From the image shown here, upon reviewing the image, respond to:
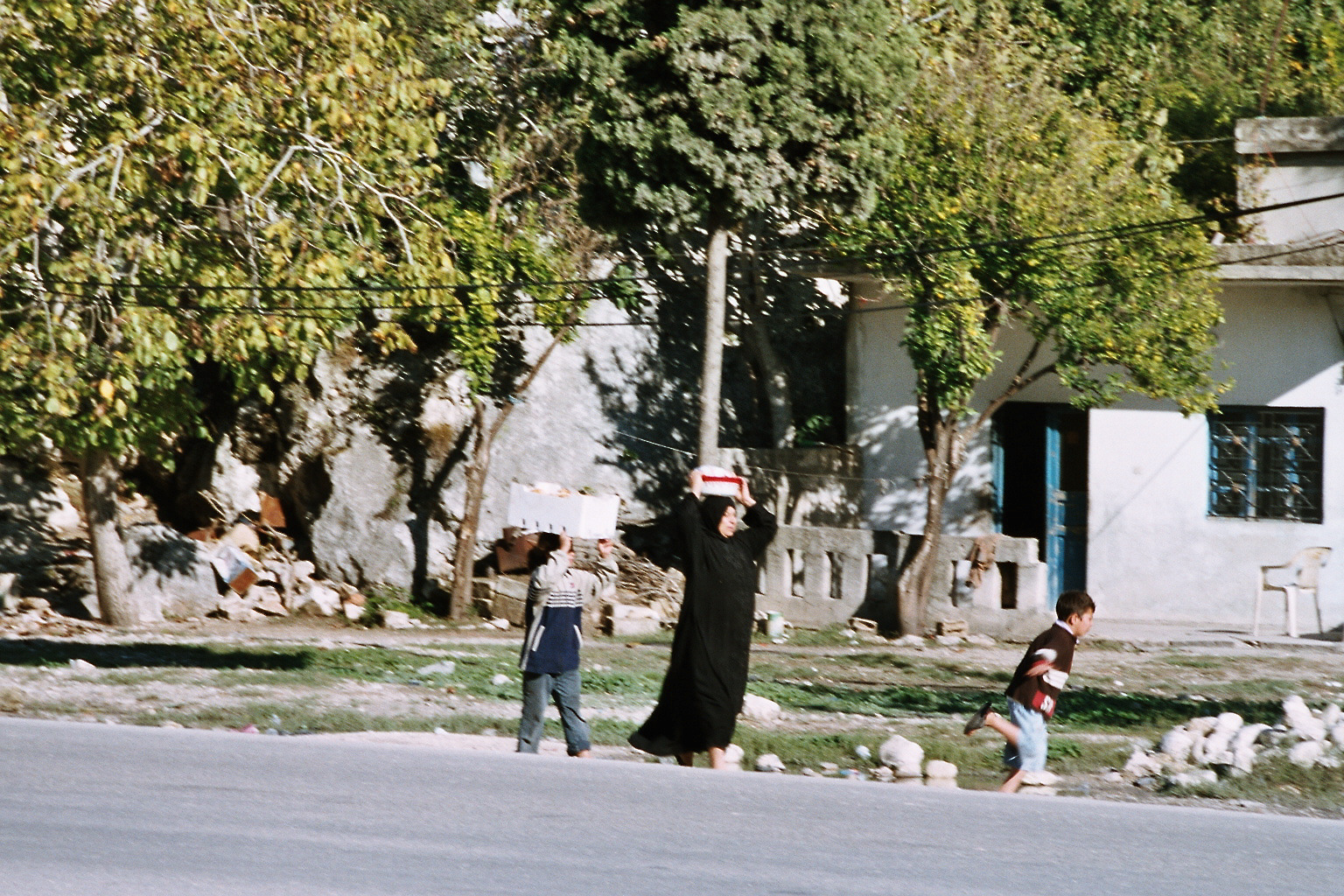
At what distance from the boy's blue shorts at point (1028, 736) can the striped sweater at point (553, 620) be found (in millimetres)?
2592

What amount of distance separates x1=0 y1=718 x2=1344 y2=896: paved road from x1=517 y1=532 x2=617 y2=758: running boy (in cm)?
99

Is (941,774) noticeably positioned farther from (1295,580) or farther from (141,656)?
(1295,580)

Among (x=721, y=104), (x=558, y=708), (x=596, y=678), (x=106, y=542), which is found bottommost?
(x=596, y=678)

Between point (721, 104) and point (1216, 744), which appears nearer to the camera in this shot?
point (1216, 744)

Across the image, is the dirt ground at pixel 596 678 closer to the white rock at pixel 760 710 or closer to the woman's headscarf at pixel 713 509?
the white rock at pixel 760 710

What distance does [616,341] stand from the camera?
774 inches

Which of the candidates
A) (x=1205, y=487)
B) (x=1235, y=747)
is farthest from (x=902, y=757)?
(x=1205, y=487)

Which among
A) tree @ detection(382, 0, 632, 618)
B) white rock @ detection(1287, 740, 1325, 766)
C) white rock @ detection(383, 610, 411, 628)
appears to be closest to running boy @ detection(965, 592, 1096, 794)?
white rock @ detection(1287, 740, 1325, 766)

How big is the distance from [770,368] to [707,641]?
459 inches

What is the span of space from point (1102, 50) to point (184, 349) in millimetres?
16145

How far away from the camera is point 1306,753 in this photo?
8.42 m

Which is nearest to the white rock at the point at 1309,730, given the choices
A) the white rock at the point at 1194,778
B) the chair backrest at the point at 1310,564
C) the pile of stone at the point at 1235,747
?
the pile of stone at the point at 1235,747

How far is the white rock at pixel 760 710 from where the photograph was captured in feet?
35.2

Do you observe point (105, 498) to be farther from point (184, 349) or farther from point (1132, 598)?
point (1132, 598)
